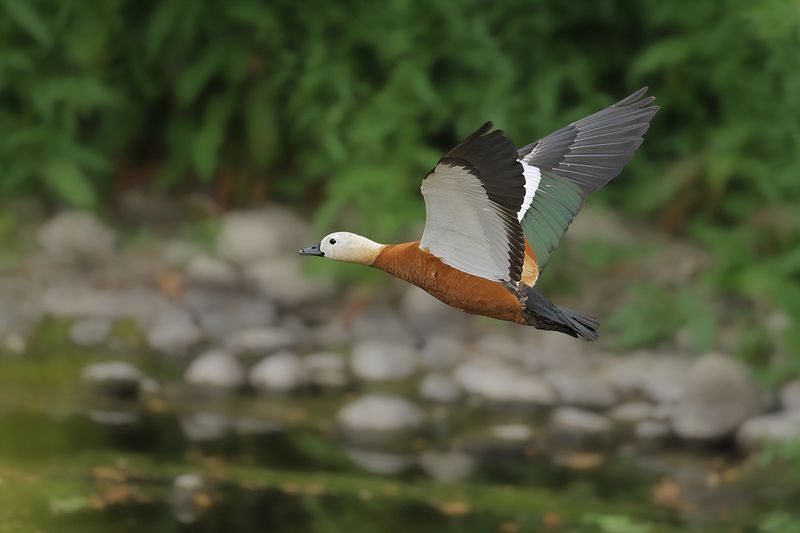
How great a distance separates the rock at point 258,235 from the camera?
25.1 feet

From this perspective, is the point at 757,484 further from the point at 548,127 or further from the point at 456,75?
the point at 456,75

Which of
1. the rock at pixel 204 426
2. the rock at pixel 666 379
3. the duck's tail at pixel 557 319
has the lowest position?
the duck's tail at pixel 557 319

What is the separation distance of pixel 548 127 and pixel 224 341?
7.19ft

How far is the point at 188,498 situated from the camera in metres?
5.19

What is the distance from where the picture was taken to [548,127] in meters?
7.16

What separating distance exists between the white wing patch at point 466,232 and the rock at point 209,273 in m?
5.12

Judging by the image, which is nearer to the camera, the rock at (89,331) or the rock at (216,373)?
the rock at (216,373)

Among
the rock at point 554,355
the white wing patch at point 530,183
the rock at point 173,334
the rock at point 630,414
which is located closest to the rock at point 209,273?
the rock at point 173,334

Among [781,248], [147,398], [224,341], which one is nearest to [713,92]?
[781,248]

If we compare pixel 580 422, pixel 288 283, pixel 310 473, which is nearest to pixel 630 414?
pixel 580 422

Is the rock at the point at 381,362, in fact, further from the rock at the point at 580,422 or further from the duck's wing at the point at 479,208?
the duck's wing at the point at 479,208

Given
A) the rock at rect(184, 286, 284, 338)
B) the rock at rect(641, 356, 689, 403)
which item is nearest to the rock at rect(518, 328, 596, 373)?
the rock at rect(641, 356, 689, 403)

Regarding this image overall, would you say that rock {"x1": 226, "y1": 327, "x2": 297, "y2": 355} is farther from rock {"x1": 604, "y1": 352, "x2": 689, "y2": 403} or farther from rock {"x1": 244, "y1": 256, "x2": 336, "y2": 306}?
rock {"x1": 604, "y1": 352, "x2": 689, "y2": 403}

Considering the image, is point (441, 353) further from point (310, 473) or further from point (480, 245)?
point (480, 245)
